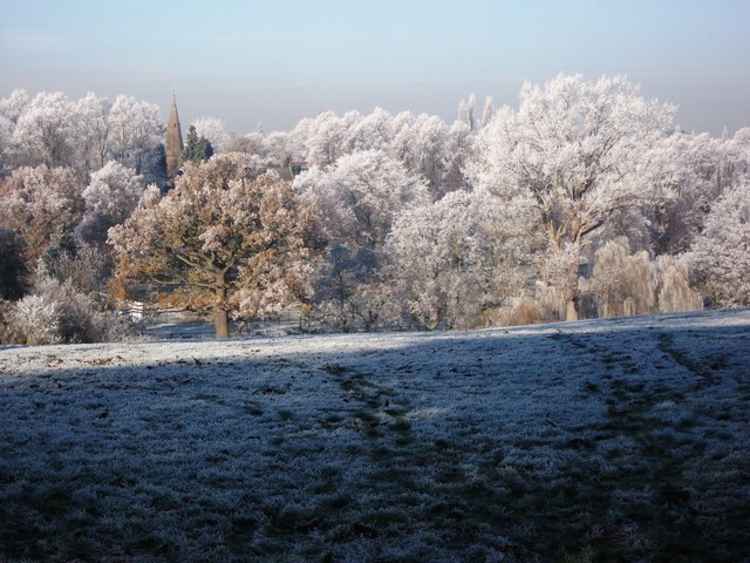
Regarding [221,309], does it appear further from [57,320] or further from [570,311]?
[570,311]

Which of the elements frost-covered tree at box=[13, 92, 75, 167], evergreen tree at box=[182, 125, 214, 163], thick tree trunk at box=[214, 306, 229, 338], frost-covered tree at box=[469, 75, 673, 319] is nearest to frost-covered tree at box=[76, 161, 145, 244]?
evergreen tree at box=[182, 125, 214, 163]

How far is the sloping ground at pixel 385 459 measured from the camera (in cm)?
822

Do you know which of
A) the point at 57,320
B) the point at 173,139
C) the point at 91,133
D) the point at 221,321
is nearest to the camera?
the point at 57,320

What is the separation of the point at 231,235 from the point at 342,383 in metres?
27.0

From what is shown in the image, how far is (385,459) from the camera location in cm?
1120

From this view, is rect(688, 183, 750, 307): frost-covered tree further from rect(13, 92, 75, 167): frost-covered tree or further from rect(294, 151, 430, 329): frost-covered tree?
rect(13, 92, 75, 167): frost-covered tree

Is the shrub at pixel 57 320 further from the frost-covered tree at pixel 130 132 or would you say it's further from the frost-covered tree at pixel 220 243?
the frost-covered tree at pixel 130 132

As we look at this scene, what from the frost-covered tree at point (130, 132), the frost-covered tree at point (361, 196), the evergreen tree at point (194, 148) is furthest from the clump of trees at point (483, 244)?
the frost-covered tree at point (130, 132)

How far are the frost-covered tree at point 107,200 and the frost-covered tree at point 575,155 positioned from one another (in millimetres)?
51654

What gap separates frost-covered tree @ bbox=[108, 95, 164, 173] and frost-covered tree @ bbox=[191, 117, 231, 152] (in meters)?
21.5

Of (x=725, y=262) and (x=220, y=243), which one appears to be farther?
(x=725, y=262)

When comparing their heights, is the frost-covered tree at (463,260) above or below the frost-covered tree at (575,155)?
below

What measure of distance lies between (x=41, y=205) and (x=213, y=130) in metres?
94.0

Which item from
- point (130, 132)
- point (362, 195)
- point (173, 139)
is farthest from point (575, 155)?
point (173, 139)
